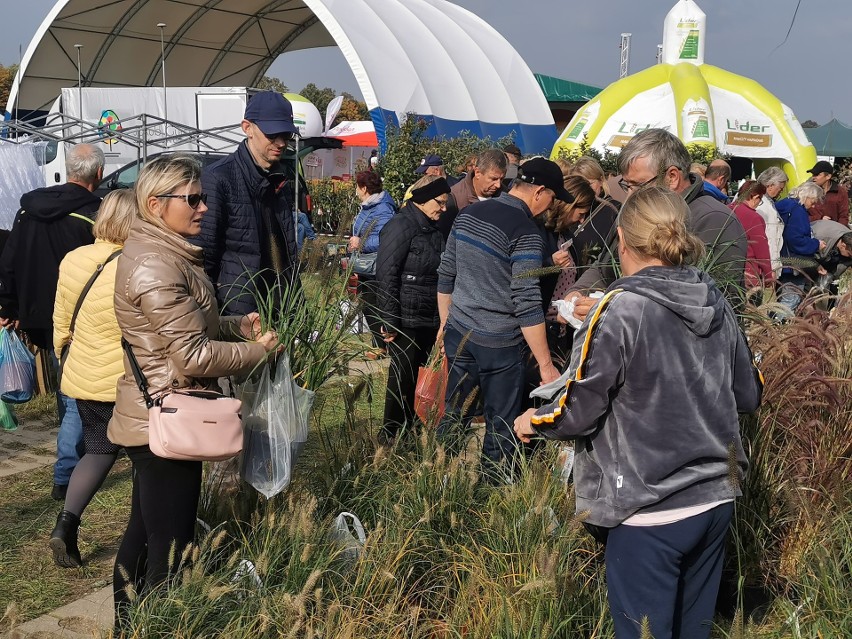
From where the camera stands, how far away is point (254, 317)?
3775mm

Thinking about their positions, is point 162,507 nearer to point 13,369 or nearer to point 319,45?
point 13,369

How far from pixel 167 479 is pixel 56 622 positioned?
113 centimetres

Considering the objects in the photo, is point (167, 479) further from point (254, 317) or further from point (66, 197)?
point (66, 197)

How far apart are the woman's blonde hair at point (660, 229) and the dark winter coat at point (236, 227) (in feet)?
5.99

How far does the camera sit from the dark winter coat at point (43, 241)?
5773 mm

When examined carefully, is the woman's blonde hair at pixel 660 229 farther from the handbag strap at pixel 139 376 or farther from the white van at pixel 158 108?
the white van at pixel 158 108

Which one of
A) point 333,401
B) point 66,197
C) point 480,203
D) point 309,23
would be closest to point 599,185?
point 480,203

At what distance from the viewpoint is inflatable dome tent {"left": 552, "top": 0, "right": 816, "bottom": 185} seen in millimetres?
23125

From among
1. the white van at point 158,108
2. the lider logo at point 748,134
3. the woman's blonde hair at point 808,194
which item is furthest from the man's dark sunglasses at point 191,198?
the lider logo at point 748,134

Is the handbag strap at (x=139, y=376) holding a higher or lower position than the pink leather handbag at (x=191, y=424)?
higher

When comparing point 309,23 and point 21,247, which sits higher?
point 309,23

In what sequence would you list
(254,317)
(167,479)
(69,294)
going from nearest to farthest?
(167,479), (254,317), (69,294)

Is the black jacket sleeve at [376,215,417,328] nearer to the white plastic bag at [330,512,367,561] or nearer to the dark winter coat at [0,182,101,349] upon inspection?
the dark winter coat at [0,182,101,349]

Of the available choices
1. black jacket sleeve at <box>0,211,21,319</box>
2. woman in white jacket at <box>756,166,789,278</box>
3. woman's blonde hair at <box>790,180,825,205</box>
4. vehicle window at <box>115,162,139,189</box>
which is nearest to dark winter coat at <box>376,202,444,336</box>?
black jacket sleeve at <box>0,211,21,319</box>
